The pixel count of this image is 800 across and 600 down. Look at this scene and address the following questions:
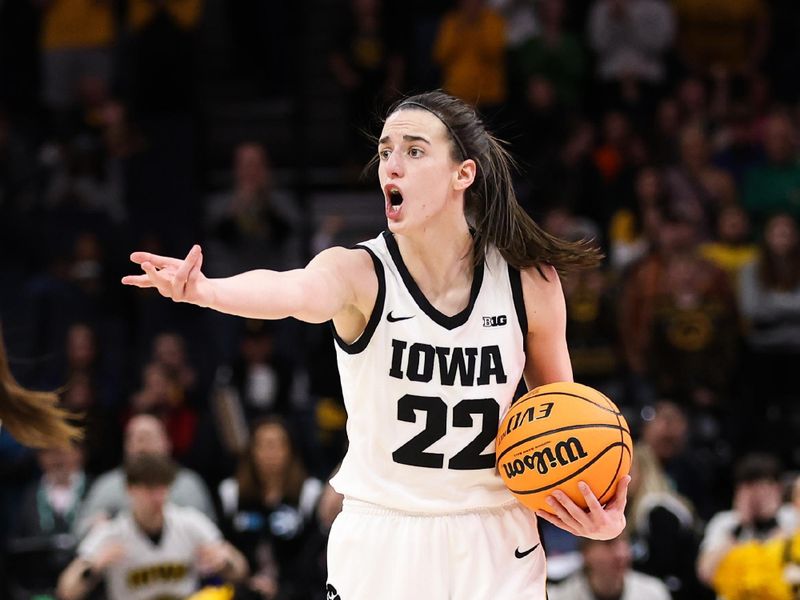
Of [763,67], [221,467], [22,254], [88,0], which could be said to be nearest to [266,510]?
[221,467]

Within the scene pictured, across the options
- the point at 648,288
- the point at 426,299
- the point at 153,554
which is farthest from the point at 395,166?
the point at 648,288

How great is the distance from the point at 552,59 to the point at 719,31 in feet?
6.40

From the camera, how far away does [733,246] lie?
1214 cm

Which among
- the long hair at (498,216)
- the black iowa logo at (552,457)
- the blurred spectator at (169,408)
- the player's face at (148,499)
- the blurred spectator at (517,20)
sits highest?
the blurred spectator at (517,20)

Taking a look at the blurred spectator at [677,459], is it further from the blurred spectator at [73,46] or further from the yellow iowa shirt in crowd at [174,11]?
the blurred spectator at [73,46]

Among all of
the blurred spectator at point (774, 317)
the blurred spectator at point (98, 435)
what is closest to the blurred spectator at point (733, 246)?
the blurred spectator at point (774, 317)

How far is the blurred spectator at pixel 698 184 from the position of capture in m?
12.4

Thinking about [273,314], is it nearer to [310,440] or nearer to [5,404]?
[5,404]

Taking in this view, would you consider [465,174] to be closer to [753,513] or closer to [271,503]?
[753,513]

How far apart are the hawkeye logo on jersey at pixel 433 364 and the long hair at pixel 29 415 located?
5.34ft

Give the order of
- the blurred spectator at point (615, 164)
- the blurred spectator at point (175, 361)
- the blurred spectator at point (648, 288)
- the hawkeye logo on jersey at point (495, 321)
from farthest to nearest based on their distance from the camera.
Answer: the blurred spectator at point (615, 164) → the blurred spectator at point (648, 288) → the blurred spectator at point (175, 361) → the hawkeye logo on jersey at point (495, 321)

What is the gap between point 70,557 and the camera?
9.02 metres

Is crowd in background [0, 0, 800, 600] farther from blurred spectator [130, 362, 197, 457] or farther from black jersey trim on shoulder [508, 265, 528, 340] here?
black jersey trim on shoulder [508, 265, 528, 340]

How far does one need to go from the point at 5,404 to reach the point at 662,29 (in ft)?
32.4
